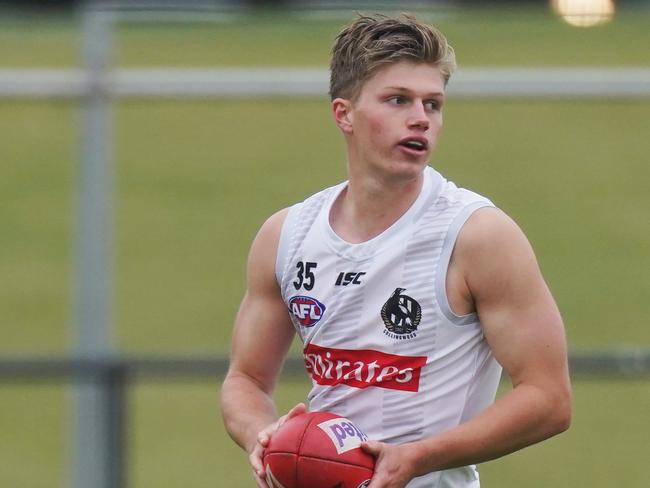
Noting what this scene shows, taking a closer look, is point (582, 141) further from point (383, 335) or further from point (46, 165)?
point (383, 335)

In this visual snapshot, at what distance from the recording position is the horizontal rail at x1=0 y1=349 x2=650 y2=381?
15.1 ft

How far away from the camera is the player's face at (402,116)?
3.43 m

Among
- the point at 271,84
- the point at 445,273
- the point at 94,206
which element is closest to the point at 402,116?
the point at 445,273

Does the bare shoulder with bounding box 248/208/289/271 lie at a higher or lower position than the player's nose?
lower

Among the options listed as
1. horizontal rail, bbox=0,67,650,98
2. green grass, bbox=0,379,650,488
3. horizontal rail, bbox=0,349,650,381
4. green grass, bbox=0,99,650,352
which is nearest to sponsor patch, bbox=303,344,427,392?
horizontal rail, bbox=0,349,650,381

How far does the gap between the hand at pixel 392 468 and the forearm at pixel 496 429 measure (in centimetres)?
2

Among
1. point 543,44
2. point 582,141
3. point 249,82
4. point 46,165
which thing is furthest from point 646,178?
point 249,82

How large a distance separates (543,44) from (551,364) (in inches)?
563

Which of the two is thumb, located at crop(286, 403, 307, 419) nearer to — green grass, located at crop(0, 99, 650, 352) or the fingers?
the fingers

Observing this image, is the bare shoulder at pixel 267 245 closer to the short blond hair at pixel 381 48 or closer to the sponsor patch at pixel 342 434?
the short blond hair at pixel 381 48

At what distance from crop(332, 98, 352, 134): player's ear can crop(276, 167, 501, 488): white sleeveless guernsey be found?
236 millimetres

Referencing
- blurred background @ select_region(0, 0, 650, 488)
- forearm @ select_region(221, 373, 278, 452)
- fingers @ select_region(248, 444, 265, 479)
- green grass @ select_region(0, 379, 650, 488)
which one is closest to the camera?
fingers @ select_region(248, 444, 265, 479)

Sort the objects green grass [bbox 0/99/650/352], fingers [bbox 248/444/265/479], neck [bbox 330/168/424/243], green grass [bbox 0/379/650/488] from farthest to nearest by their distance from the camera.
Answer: green grass [bbox 0/99/650/352] < green grass [bbox 0/379/650/488] < neck [bbox 330/168/424/243] < fingers [bbox 248/444/265/479]

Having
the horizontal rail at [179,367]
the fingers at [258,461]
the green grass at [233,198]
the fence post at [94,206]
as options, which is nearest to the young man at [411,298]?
the fingers at [258,461]
